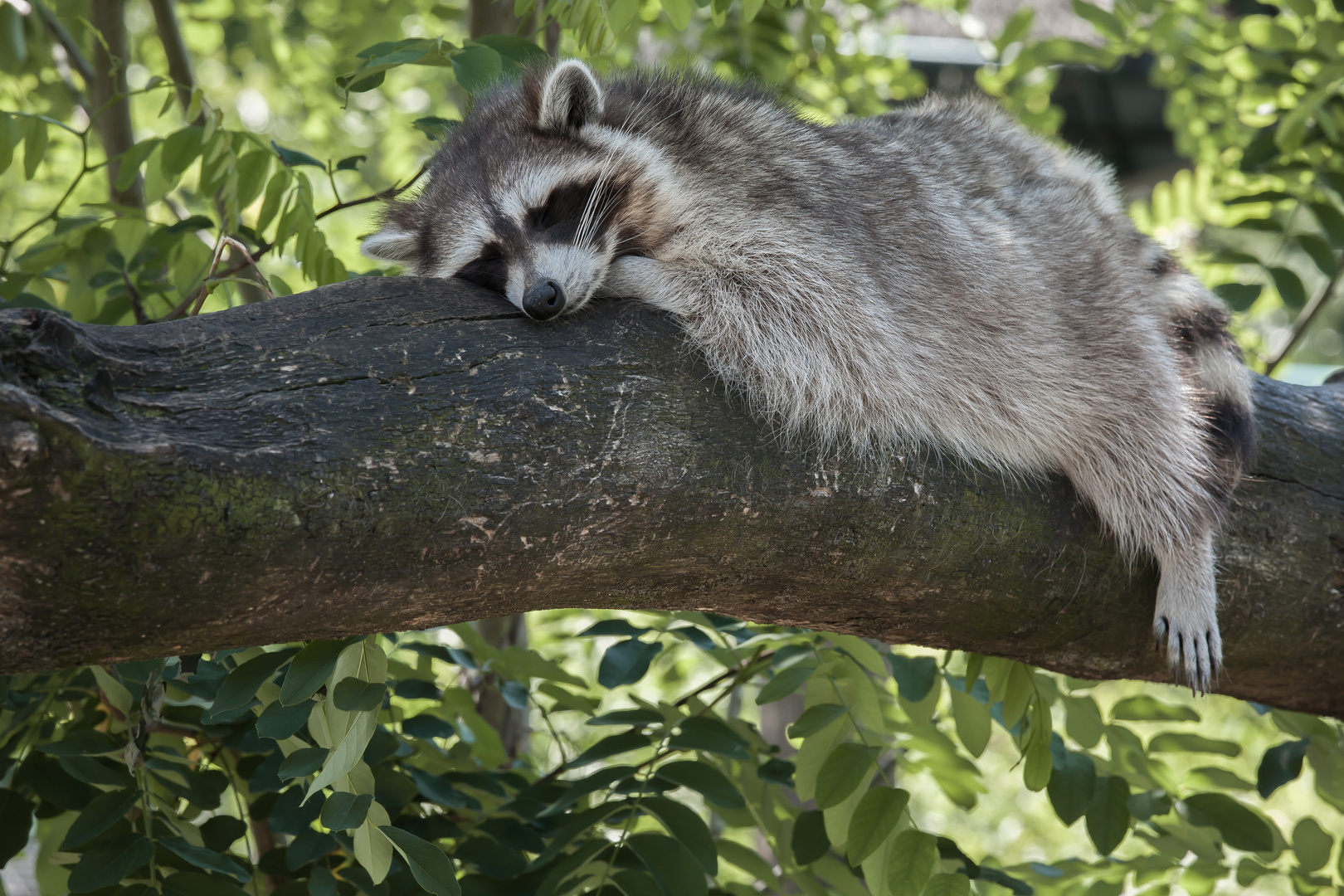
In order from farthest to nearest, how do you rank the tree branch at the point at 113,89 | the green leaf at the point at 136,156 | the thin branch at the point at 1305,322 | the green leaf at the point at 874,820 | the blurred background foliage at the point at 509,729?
the thin branch at the point at 1305,322
the tree branch at the point at 113,89
the green leaf at the point at 136,156
the green leaf at the point at 874,820
the blurred background foliage at the point at 509,729

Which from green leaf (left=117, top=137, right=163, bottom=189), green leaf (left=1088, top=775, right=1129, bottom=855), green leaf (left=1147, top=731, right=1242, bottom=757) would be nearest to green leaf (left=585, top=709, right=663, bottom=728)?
green leaf (left=1088, top=775, right=1129, bottom=855)

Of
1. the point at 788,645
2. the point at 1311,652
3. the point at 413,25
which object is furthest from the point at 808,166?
the point at 413,25

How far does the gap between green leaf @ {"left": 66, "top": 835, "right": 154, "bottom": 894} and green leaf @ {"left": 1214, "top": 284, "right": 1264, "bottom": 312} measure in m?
2.92

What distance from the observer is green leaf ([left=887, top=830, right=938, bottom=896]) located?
5.40ft

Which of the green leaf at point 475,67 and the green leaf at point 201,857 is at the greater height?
the green leaf at point 475,67

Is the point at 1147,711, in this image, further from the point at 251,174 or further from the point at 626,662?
the point at 251,174

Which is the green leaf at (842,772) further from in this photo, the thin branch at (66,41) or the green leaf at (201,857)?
the thin branch at (66,41)

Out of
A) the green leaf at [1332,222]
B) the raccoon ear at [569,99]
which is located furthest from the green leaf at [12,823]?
the green leaf at [1332,222]

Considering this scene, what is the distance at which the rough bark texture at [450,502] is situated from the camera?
120cm

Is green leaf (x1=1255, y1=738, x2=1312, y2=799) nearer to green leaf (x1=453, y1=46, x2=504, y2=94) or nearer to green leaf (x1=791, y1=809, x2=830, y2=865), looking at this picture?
green leaf (x1=791, y1=809, x2=830, y2=865)

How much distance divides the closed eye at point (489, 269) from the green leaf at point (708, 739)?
0.93 meters

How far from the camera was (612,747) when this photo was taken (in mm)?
1840

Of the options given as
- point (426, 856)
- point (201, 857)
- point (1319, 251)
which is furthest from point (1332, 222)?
point (201, 857)

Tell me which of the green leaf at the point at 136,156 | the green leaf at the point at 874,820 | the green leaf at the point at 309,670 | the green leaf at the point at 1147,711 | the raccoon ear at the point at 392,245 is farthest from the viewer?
the raccoon ear at the point at 392,245
